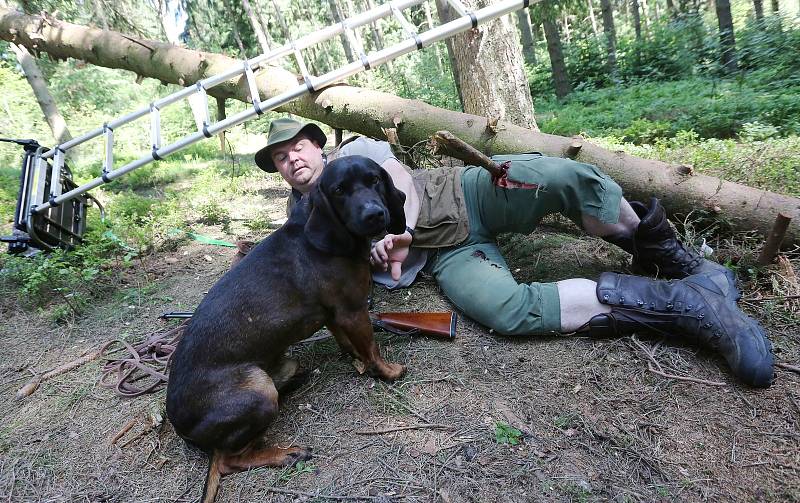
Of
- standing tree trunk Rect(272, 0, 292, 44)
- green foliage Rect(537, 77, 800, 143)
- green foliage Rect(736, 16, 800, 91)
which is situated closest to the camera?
green foliage Rect(537, 77, 800, 143)

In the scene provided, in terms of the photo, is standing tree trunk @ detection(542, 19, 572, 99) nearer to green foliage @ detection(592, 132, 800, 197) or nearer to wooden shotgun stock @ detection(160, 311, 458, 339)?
green foliage @ detection(592, 132, 800, 197)

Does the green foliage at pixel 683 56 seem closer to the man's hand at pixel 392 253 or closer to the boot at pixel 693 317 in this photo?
the boot at pixel 693 317

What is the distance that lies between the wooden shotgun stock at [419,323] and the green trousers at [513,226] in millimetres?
174

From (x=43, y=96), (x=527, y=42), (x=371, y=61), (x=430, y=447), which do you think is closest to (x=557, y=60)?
(x=527, y=42)

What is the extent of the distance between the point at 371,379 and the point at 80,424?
196cm

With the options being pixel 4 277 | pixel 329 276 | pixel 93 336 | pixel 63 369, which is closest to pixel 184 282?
pixel 93 336

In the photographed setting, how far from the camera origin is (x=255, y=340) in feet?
8.25

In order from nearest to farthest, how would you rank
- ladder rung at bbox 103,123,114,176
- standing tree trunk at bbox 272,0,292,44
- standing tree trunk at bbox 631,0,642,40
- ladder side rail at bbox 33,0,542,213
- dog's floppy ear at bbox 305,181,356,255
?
1. dog's floppy ear at bbox 305,181,356,255
2. ladder side rail at bbox 33,0,542,213
3. ladder rung at bbox 103,123,114,176
4. standing tree trunk at bbox 631,0,642,40
5. standing tree trunk at bbox 272,0,292,44

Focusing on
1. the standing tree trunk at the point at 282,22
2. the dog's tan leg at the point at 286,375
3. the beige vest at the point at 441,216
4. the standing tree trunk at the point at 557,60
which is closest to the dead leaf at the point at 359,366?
the dog's tan leg at the point at 286,375

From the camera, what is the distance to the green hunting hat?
3.42 meters

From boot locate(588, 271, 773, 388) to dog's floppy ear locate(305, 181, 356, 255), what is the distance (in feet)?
5.47

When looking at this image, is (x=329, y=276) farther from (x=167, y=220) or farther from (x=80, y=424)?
(x=167, y=220)

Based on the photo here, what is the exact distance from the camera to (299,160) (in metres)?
3.47

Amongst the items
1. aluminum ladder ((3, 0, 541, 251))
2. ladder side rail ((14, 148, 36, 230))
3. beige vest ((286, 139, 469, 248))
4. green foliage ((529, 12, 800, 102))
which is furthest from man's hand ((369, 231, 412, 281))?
green foliage ((529, 12, 800, 102))
